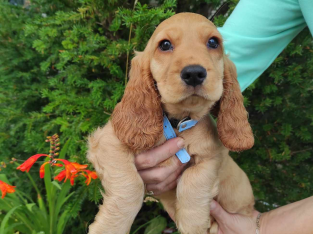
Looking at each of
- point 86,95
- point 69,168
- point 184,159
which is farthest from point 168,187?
point 86,95

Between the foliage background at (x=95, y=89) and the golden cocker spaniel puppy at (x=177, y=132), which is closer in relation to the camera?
the golden cocker spaniel puppy at (x=177, y=132)

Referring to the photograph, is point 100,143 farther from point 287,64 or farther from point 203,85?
point 287,64

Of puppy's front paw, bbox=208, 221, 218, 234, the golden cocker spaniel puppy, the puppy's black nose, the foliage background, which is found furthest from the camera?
the foliage background

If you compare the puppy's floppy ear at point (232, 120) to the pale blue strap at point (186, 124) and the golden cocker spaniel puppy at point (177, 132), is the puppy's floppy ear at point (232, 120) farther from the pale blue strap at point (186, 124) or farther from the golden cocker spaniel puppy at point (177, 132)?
the pale blue strap at point (186, 124)

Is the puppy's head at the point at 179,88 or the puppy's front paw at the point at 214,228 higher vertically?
the puppy's head at the point at 179,88

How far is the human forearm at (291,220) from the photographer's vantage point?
1.45 m

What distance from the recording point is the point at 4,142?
7.71ft

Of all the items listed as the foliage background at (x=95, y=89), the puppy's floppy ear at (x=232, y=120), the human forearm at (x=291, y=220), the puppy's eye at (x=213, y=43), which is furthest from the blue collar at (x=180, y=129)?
the human forearm at (x=291, y=220)

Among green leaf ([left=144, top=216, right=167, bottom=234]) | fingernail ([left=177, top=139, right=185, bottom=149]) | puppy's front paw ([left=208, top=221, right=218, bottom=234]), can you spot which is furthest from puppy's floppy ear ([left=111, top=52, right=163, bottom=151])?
green leaf ([left=144, top=216, right=167, bottom=234])

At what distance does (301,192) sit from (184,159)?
156cm

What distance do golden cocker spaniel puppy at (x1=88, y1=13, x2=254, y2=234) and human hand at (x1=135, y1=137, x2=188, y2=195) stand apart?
0.15 feet

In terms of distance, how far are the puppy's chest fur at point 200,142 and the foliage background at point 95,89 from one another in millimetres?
688

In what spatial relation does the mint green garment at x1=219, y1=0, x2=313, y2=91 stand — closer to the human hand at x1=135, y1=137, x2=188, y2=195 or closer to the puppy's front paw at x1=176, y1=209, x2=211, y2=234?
the human hand at x1=135, y1=137, x2=188, y2=195

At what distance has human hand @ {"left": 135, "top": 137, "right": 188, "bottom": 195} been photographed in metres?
1.40
